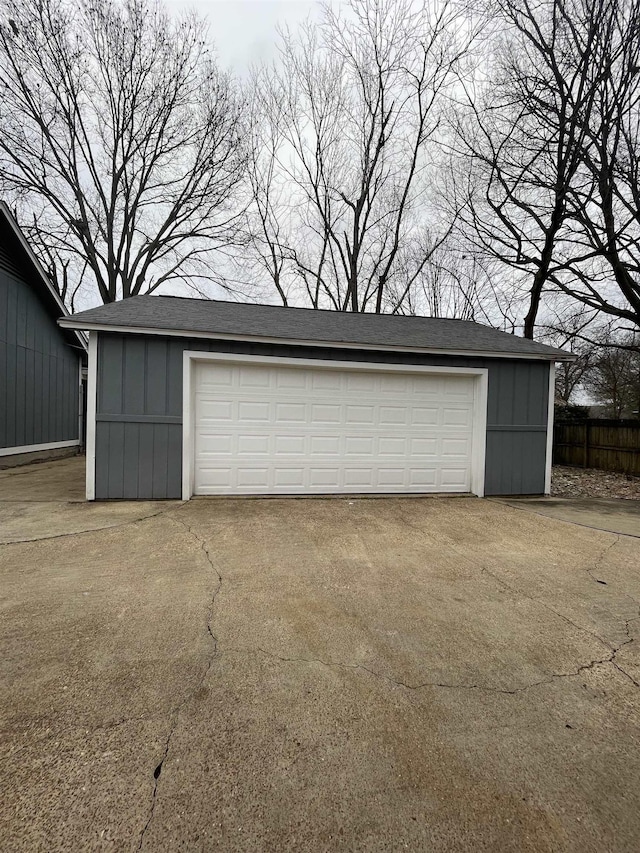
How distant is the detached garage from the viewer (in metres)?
5.54

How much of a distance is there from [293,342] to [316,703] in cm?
470

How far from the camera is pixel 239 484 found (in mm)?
5945

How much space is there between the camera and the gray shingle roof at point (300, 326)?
5.51 meters

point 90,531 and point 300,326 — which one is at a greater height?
point 300,326

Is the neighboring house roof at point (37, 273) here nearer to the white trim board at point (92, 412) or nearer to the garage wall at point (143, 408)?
the white trim board at point (92, 412)

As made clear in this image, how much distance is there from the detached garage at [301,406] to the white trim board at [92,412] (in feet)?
0.06

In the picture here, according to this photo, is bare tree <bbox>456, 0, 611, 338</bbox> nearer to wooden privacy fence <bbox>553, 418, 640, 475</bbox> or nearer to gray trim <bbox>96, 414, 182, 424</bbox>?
wooden privacy fence <bbox>553, 418, 640, 475</bbox>

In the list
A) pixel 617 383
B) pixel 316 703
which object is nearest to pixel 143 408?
pixel 316 703

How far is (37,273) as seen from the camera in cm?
873

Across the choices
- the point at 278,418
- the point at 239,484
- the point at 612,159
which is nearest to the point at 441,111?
the point at 612,159

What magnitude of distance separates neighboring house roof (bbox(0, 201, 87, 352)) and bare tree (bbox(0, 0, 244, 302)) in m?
3.47

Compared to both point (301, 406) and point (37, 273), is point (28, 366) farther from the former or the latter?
point (301, 406)

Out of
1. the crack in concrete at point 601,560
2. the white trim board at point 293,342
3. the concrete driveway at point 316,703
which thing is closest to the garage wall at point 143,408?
the white trim board at point 293,342

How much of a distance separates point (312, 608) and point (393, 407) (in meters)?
4.10
